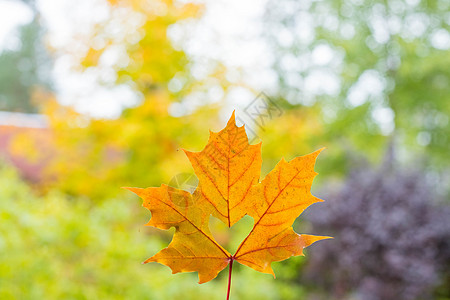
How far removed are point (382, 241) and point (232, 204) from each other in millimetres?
3900

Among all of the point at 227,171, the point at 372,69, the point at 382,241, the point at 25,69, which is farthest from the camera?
the point at 25,69

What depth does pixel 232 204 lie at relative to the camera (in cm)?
40

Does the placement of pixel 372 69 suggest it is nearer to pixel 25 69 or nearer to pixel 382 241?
pixel 382 241

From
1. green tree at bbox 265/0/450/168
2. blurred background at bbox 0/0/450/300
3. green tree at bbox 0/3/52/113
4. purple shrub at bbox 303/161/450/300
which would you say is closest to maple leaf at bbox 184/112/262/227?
blurred background at bbox 0/0/450/300

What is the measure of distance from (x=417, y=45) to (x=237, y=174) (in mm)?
8181

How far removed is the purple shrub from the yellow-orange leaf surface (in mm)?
3766

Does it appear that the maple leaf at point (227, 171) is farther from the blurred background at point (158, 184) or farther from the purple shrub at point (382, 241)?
the purple shrub at point (382, 241)

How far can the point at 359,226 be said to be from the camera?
4348 mm

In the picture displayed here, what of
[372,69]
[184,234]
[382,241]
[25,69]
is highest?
[25,69]

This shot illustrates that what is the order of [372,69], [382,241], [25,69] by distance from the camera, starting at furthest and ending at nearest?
[25,69] → [372,69] → [382,241]

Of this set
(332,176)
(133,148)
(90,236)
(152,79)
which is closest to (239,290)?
(90,236)

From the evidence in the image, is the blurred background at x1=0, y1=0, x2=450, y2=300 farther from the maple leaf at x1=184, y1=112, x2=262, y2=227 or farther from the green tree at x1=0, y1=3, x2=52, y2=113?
the green tree at x1=0, y1=3, x2=52, y2=113

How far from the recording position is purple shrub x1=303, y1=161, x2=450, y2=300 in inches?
155

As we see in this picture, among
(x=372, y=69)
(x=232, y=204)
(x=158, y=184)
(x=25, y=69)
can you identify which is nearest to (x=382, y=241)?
(x=158, y=184)
